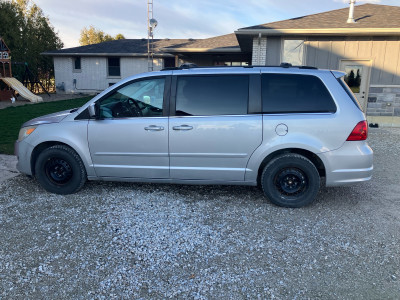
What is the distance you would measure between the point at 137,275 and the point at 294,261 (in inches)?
58.0

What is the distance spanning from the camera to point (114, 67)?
23062 mm

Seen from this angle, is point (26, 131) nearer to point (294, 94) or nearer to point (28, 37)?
point (294, 94)

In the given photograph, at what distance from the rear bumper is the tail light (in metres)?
0.05

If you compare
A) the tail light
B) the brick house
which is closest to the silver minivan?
the tail light

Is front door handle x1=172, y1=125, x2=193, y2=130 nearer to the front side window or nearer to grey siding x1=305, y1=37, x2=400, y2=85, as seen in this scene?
the front side window

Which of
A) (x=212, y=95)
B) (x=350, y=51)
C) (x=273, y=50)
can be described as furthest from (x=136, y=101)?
(x=350, y=51)

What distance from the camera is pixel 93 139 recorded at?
4.40 meters

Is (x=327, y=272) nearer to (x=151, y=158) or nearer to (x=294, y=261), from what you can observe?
(x=294, y=261)

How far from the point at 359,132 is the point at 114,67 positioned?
21.7 meters

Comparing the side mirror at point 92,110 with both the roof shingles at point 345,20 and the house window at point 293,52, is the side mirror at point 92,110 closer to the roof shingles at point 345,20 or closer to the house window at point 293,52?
the roof shingles at point 345,20

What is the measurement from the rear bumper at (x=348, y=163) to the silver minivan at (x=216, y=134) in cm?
1

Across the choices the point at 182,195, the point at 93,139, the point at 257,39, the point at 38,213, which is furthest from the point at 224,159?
the point at 257,39

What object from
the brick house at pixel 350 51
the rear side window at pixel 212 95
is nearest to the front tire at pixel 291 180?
the rear side window at pixel 212 95

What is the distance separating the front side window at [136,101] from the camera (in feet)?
14.3
